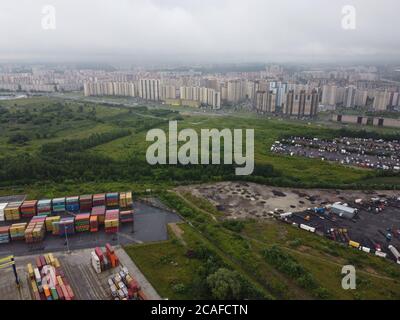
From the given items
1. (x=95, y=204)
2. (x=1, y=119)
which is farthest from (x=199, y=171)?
(x=1, y=119)

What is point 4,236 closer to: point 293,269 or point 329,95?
point 293,269

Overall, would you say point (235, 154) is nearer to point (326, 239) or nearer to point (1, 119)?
point (326, 239)

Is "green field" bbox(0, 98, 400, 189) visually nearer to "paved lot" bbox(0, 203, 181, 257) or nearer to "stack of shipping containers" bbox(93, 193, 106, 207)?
"stack of shipping containers" bbox(93, 193, 106, 207)

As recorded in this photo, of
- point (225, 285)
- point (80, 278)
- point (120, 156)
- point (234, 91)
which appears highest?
point (234, 91)

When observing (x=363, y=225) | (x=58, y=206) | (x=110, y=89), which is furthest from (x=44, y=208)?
(x=110, y=89)

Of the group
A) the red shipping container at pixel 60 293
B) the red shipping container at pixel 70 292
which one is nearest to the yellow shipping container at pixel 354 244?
the red shipping container at pixel 70 292

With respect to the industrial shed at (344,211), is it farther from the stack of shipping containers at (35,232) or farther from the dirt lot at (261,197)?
the stack of shipping containers at (35,232)
